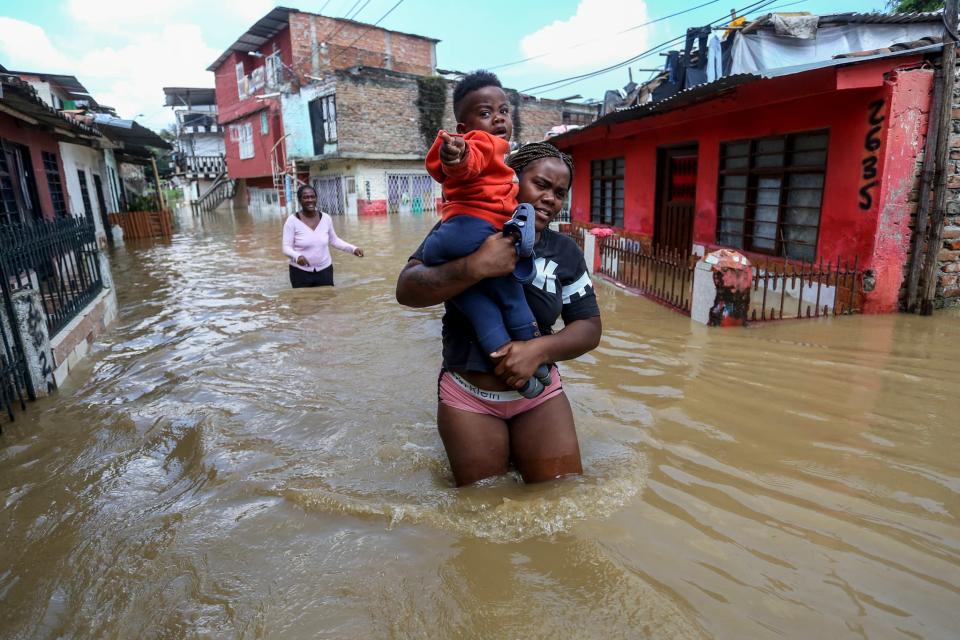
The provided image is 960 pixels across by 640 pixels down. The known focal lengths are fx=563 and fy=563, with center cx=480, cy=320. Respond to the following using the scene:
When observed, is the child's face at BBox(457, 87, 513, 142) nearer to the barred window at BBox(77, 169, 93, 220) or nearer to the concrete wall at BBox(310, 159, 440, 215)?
the barred window at BBox(77, 169, 93, 220)

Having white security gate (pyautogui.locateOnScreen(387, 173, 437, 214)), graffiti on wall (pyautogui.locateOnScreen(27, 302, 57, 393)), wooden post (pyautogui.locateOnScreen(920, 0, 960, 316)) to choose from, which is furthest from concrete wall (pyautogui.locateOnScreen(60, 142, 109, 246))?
wooden post (pyautogui.locateOnScreen(920, 0, 960, 316))

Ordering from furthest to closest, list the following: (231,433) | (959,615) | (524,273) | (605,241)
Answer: (605,241) < (231,433) < (524,273) < (959,615)

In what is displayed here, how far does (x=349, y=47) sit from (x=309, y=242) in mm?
28116

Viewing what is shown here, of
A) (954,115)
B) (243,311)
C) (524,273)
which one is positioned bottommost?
(243,311)

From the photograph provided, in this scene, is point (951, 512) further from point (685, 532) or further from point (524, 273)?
point (524, 273)

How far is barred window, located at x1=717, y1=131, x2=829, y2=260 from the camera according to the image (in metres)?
7.69

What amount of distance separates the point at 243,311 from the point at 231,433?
4521 millimetres

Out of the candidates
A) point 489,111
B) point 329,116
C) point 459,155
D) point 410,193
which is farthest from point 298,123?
point 459,155

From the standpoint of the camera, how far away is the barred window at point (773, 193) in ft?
25.2

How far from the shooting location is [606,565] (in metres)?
2.27

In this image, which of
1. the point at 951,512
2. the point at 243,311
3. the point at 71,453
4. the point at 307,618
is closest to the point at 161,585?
the point at 307,618

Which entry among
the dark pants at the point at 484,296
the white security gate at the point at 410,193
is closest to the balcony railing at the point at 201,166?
the white security gate at the point at 410,193

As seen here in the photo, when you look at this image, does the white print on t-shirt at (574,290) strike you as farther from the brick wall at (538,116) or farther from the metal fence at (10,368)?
the brick wall at (538,116)

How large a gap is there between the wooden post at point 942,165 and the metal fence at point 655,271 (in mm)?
2626
